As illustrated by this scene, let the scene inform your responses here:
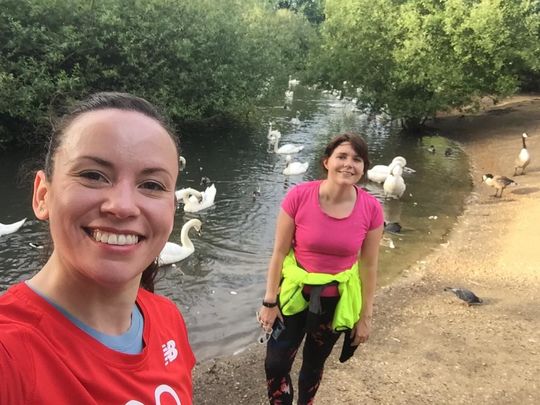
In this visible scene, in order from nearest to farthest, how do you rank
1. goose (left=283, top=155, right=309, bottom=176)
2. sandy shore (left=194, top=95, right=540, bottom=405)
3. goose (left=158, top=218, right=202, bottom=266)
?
sandy shore (left=194, top=95, right=540, bottom=405), goose (left=158, top=218, right=202, bottom=266), goose (left=283, top=155, right=309, bottom=176)

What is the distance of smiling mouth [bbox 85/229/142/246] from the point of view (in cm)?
140

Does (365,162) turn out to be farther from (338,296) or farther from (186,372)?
(186,372)

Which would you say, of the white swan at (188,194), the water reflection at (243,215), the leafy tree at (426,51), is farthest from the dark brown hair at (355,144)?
the leafy tree at (426,51)

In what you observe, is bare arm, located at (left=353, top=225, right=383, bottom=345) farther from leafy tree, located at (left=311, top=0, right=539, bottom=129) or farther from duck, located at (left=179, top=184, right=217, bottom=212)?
leafy tree, located at (left=311, top=0, right=539, bottom=129)

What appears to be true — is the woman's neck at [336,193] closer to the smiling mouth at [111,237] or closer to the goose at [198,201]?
the smiling mouth at [111,237]

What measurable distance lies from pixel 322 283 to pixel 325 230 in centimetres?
38

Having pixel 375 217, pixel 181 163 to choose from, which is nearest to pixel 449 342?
pixel 375 217

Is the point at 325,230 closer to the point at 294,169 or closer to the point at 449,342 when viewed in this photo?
the point at 449,342

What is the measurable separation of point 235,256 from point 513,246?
5.64m

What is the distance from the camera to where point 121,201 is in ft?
4.65

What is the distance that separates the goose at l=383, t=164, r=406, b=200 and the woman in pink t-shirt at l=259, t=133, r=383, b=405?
985cm

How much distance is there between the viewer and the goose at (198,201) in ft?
36.9

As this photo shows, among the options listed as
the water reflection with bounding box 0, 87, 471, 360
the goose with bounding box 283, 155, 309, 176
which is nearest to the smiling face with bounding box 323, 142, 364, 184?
the water reflection with bounding box 0, 87, 471, 360

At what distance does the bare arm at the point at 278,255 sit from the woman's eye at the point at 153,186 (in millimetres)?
2193
